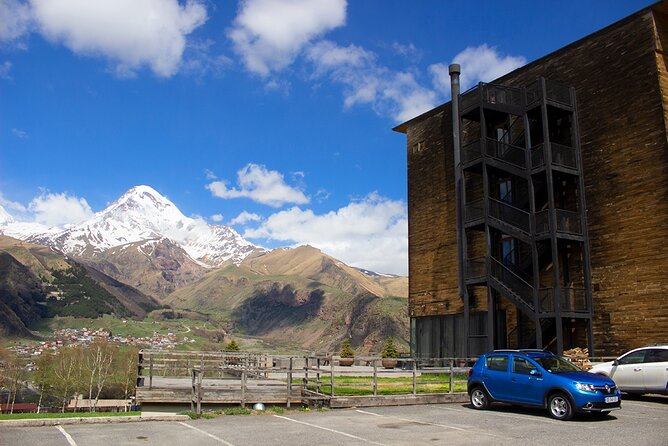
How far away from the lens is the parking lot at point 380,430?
11.3 m

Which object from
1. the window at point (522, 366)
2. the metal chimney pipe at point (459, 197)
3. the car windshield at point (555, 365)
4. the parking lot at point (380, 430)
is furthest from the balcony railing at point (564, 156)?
the window at point (522, 366)

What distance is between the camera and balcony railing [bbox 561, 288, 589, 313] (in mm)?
24047

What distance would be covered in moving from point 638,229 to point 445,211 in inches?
457

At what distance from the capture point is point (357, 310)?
19700 centimetres

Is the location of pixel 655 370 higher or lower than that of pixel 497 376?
higher

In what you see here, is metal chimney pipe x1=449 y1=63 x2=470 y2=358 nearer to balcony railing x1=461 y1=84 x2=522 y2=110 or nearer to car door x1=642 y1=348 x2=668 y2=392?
balcony railing x1=461 y1=84 x2=522 y2=110

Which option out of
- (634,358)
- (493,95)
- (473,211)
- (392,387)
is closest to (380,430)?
(392,387)

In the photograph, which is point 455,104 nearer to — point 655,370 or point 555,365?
point 655,370

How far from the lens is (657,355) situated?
16625mm

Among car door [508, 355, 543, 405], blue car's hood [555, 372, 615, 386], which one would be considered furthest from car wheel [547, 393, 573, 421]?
blue car's hood [555, 372, 615, 386]

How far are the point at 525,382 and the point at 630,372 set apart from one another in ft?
15.0

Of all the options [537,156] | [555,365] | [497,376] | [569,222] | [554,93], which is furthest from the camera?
[554,93]

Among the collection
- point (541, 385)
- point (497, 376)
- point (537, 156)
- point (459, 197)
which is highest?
point (537, 156)

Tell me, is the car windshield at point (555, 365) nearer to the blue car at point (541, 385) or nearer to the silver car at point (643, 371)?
the blue car at point (541, 385)
